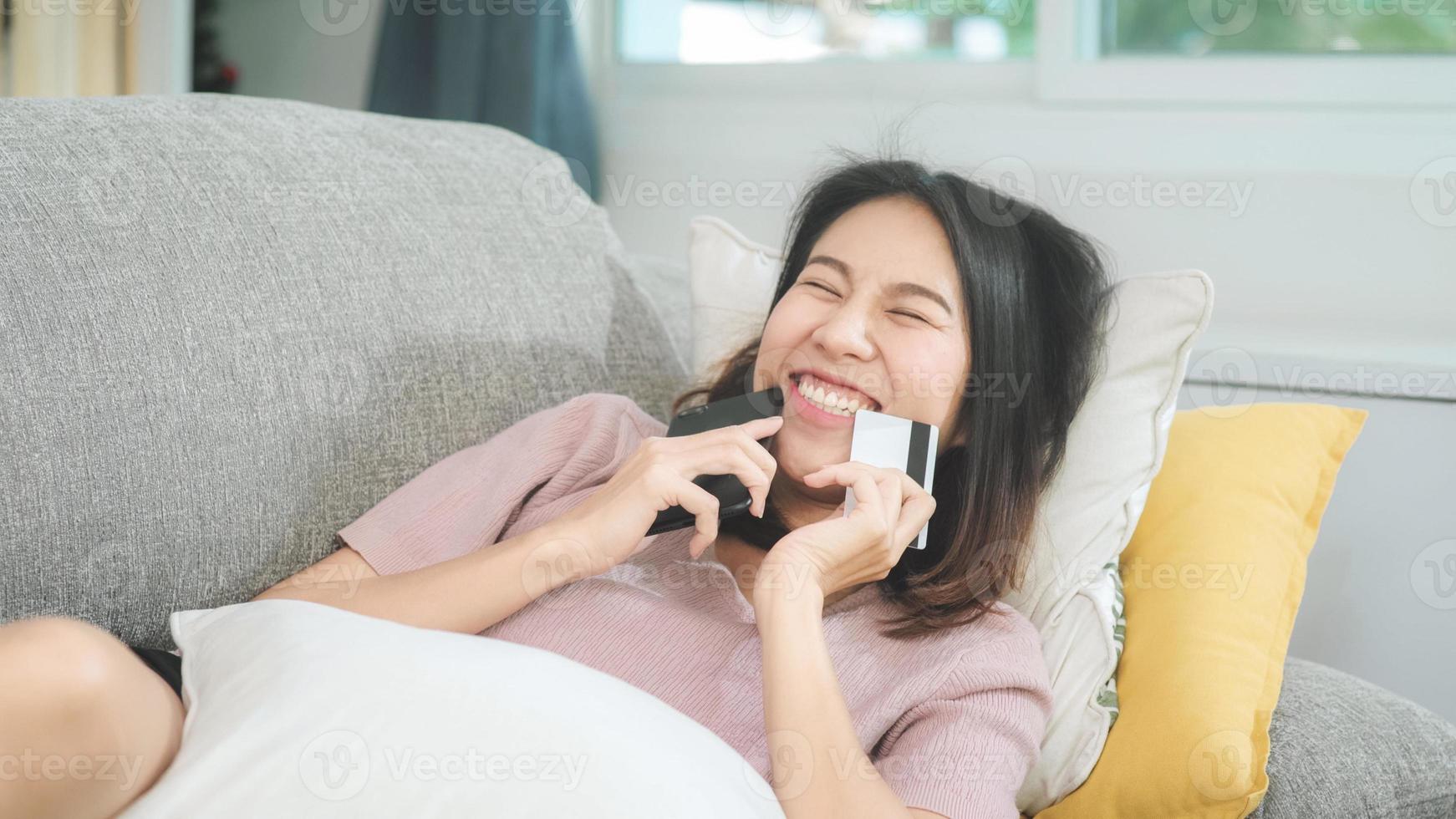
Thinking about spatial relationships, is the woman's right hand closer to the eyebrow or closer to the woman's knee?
the eyebrow

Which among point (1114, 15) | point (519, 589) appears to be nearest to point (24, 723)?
point (519, 589)

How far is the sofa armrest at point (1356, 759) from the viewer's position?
3.34 ft

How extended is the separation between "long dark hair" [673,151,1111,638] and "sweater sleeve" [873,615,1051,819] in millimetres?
78

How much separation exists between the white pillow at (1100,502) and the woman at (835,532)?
3 cm

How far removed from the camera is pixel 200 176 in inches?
46.1

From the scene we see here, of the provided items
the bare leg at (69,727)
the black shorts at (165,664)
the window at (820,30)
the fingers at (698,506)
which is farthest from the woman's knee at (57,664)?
the window at (820,30)

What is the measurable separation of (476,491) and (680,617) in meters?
0.25

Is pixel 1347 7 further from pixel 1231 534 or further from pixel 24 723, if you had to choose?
pixel 24 723

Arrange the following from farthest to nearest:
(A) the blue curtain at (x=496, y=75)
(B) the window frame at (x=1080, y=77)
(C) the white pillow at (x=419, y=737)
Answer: (A) the blue curtain at (x=496, y=75), (B) the window frame at (x=1080, y=77), (C) the white pillow at (x=419, y=737)

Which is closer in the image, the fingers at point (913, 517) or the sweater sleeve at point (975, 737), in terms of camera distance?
the sweater sleeve at point (975, 737)

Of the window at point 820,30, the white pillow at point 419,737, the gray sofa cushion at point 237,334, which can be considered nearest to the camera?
the white pillow at point 419,737

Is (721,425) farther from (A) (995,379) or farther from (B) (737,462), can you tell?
(A) (995,379)

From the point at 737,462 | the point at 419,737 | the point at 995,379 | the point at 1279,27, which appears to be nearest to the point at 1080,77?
the point at 1279,27

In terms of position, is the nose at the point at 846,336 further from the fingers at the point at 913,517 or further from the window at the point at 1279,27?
the window at the point at 1279,27
